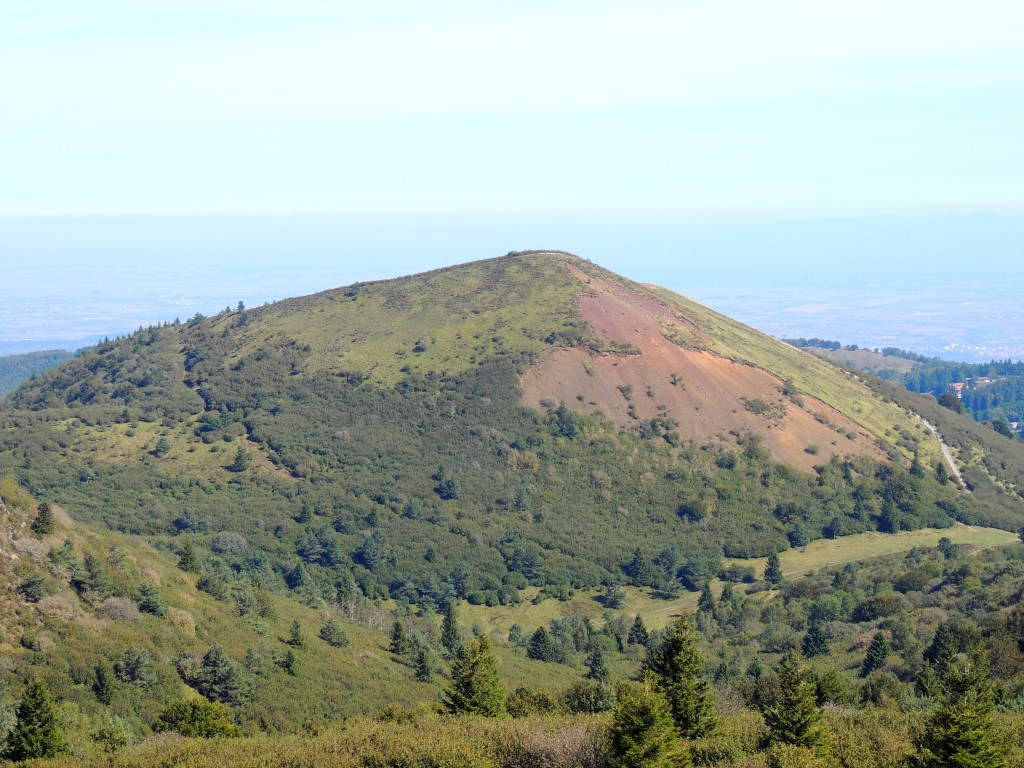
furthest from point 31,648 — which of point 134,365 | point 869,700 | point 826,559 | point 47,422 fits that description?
point 134,365

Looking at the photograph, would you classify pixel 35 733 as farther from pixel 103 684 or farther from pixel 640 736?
pixel 640 736

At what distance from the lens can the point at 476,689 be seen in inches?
1672

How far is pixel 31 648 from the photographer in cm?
4472

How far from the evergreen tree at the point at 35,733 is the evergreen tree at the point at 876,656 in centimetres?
3982

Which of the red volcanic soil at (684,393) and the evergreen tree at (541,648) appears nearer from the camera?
the evergreen tree at (541,648)

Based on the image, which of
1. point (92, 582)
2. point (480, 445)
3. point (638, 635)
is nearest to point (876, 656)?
point (638, 635)

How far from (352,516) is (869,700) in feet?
198

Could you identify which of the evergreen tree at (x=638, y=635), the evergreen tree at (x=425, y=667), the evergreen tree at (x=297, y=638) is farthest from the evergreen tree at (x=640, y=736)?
the evergreen tree at (x=638, y=635)

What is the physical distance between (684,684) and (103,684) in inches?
932

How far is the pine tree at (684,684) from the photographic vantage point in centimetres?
3675

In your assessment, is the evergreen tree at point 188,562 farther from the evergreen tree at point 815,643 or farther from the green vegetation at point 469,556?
the evergreen tree at point 815,643

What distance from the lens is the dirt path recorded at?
113 m

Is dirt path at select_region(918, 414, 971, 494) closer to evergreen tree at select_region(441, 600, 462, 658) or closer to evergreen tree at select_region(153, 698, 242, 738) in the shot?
evergreen tree at select_region(441, 600, 462, 658)

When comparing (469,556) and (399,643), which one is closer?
(399,643)
